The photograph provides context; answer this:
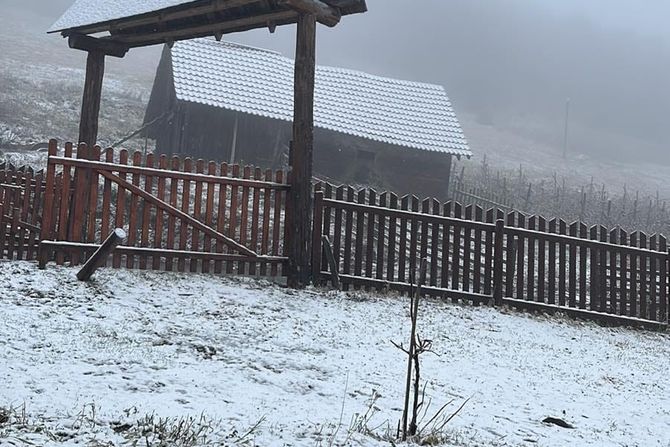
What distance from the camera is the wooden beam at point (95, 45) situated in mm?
9586

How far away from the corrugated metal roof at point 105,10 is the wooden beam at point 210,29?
48cm

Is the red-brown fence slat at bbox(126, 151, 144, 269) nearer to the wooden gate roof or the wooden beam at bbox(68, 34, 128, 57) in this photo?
the wooden gate roof

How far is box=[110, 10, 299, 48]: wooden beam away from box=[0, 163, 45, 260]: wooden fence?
274 cm

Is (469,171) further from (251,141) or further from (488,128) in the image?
(488,128)

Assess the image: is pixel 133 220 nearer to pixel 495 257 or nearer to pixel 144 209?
pixel 144 209

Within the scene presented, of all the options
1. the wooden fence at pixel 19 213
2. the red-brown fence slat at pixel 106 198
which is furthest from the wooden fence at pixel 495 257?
the wooden fence at pixel 19 213

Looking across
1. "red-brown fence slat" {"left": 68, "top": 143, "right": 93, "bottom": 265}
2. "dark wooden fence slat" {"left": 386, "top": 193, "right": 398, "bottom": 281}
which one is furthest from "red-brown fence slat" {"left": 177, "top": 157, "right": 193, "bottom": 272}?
"dark wooden fence slat" {"left": 386, "top": 193, "right": 398, "bottom": 281}

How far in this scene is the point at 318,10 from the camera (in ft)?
25.0

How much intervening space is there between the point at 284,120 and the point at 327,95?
3595mm

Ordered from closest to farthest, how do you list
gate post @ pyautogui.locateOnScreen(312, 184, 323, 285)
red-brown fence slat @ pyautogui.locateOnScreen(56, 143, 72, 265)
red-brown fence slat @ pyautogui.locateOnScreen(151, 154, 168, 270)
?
red-brown fence slat @ pyautogui.locateOnScreen(56, 143, 72, 265) < red-brown fence slat @ pyautogui.locateOnScreen(151, 154, 168, 270) < gate post @ pyautogui.locateOnScreen(312, 184, 323, 285)

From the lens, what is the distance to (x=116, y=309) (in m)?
5.25

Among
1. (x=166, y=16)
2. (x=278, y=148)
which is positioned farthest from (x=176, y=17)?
(x=278, y=148)

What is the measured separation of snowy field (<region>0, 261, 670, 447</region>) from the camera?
308cm

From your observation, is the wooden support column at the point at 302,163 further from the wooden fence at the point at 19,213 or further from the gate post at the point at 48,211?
the wooden fence at the point at 19,213
